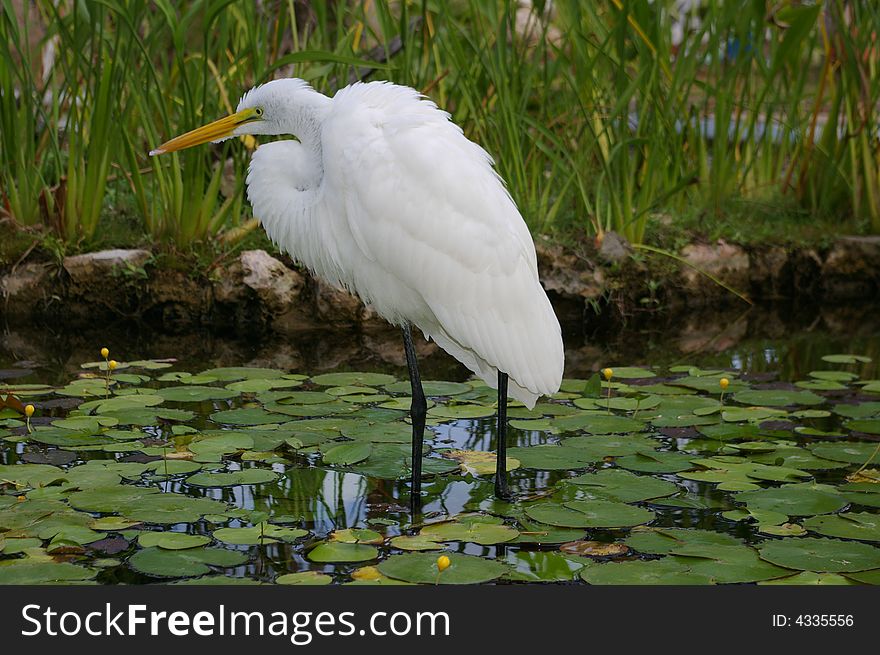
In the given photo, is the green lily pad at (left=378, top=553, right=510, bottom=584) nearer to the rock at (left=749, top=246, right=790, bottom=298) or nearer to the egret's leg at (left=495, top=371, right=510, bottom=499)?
the egret's leg at (left=495, top=371, right=510, bottom=499)

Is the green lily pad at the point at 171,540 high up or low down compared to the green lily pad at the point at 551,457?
down

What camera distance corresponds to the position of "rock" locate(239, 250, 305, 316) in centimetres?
625

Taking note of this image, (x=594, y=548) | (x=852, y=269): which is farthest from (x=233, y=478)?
(x=852, y=269)

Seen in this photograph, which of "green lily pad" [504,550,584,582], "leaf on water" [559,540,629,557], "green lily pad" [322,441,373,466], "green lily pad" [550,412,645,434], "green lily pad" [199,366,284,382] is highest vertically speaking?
"green lily pad" [199,366,284,382]

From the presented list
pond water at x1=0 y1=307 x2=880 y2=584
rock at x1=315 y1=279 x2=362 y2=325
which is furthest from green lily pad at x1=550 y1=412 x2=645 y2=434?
rock at x1=315 y1=279 x2=362 y2=325

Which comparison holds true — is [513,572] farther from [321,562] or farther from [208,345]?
[208,345]

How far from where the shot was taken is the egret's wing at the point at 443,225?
3.58 m

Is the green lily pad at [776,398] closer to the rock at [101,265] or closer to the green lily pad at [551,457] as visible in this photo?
the green lily pad at [551,457]

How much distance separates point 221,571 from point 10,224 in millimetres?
3891

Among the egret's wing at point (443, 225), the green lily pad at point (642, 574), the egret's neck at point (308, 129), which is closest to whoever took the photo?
the green lily pad at point (642, 574)

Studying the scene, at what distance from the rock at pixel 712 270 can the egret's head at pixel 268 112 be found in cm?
362

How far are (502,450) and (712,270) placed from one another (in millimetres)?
3876

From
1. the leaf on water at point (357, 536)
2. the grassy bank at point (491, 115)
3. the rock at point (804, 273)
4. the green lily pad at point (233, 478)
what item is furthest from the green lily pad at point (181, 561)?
the rock at point (804, 273)

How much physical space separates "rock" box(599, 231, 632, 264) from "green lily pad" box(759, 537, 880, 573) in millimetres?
3507
